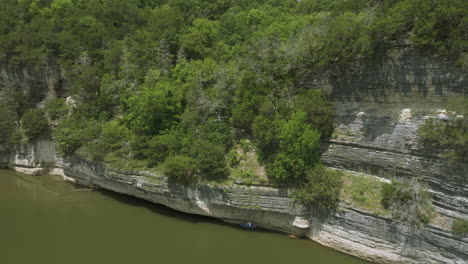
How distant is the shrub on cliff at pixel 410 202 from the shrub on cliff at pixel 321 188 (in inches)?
89.3

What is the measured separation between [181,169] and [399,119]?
11.3 meters

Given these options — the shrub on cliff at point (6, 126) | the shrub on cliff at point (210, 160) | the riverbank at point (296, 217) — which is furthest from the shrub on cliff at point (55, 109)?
the shrub on cliff at point (210, 160)

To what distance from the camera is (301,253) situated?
14.3 metres

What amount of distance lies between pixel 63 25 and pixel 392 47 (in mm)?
27090

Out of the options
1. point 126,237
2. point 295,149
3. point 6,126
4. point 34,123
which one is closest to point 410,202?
point 295,149

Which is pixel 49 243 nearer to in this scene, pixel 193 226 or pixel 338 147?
pixel 193 226

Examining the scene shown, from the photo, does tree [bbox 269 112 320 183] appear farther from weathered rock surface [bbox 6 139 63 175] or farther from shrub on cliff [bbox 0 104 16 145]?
shrub on cliff [bbox 0 104 16 145]

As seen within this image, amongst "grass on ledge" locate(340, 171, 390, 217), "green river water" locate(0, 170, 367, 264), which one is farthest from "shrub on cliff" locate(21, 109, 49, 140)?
"grass on ledge" locate(340, 171, 390, 217)

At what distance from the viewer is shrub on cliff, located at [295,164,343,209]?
1430 centimetres

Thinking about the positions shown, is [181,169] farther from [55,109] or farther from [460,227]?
[55,109]

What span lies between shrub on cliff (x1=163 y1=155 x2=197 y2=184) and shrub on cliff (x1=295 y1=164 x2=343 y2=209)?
596 centimetres

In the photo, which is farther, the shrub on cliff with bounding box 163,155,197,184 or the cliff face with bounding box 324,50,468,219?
the shrub on cliff with bounding box 163,155,197,184

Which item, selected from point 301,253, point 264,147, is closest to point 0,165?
point 264,147

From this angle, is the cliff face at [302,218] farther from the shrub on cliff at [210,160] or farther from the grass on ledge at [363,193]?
the shrub on cliff at [210,160]
